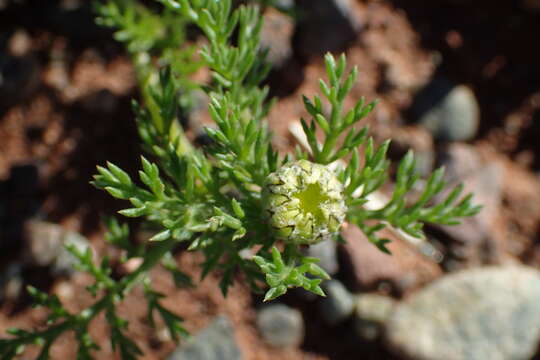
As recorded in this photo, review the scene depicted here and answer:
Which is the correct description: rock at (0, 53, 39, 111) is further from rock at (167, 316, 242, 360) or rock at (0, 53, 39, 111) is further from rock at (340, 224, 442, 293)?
rock at (340, 224, 442, 293)

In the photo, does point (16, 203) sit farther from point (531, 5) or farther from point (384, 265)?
point (531, 5)

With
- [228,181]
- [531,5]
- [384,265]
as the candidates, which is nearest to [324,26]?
[531,5]

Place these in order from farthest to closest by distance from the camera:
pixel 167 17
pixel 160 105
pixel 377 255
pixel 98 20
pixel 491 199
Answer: pixel 491 199 → pixel 377 255 → pixel 167 17 → pixel 98 20 → pixel 160 105

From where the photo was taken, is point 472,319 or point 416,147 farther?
point 416,147

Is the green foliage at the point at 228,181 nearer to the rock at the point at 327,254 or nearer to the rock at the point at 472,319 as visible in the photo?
the rock at the point at 327,254

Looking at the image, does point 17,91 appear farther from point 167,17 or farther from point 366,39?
point 366,39

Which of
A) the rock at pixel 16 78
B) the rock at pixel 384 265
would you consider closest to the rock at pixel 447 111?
the rock at pixel 384 265

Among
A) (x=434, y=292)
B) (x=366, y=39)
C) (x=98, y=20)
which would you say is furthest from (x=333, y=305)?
(x=98, y=20)
